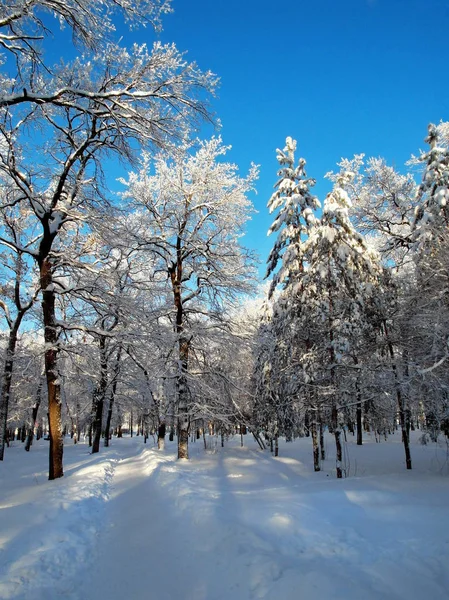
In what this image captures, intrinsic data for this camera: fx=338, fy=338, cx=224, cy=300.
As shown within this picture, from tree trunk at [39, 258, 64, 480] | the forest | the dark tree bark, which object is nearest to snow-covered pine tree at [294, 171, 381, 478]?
the forest

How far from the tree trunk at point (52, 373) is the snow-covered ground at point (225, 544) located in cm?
138

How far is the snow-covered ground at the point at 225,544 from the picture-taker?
3.95 m

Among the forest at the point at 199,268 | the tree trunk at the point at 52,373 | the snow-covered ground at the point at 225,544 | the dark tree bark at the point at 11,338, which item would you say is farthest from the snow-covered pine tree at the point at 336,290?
the dark tree bark at the point at 11,338

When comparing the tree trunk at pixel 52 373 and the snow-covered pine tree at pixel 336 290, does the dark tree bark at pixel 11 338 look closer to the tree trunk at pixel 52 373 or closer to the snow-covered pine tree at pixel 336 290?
the tree trunk at pixel 52 373

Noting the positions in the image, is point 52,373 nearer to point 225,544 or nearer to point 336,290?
point 225,544

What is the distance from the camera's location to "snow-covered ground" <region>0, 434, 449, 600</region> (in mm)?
3951

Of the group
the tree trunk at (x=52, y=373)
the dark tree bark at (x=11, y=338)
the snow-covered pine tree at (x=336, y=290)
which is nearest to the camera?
the tree trunk at (x=52, y=373)

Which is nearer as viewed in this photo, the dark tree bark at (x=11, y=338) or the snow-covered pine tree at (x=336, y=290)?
the snow-covered pine tree at (x=336, y=290)

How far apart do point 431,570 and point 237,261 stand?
12073 mm

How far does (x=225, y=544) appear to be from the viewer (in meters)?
5.03

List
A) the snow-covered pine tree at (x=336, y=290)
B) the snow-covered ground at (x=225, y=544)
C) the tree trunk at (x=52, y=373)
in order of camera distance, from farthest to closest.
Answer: the snow-covered pine tree at (x=336, y=290) < the tree trunk at (x=52, y=373) < the snow-covered ground at (x=225, y=544)

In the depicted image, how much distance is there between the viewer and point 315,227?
1354 centimetres

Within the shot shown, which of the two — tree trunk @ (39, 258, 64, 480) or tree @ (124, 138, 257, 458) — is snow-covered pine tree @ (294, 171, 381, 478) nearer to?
tree @ (124, 138, 257, 458)

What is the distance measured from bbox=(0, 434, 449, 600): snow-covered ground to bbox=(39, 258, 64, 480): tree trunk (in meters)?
1.38
